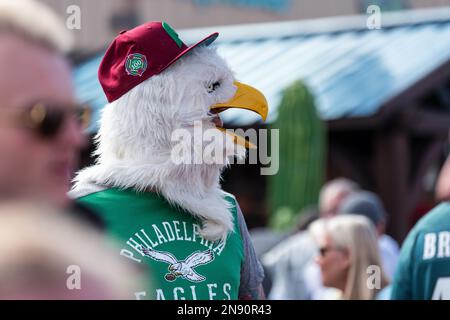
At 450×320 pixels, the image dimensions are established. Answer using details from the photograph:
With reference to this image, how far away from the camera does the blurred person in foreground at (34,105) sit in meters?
0.78

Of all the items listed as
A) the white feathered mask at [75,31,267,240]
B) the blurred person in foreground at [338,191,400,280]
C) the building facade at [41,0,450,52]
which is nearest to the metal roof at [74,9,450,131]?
the building facade at [41,0,450,52]

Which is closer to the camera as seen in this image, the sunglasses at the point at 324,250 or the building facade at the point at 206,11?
the sunglasses at the point at 324,250

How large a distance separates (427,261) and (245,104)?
36.3 inches

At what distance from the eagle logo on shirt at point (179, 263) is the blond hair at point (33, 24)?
109 cm

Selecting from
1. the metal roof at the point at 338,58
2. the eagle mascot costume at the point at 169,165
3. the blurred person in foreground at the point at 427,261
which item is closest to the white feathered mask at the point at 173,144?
the eagle mascot costume at the point at 169,165

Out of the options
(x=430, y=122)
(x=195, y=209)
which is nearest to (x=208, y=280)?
(x=195, y=209)

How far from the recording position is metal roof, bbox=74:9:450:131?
297 inches

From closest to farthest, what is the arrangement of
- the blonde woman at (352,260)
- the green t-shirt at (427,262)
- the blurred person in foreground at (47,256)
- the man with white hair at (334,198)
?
the blurred person in foreground at (47,256)
the green t-shirt at (427,262)
the blonde woman at (352,260)
the man with white hair at (334,198)

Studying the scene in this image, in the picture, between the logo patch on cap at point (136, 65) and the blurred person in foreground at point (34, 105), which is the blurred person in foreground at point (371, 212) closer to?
the logo patch on cap at point (136, 65)

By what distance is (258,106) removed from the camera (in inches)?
83.0

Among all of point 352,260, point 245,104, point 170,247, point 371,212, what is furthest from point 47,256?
point 371,212

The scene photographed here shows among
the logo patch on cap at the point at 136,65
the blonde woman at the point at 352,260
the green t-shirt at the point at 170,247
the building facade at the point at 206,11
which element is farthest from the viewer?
the building facade at the point at 206,11

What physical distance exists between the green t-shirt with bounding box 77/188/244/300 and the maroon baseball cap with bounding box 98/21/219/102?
27 cm

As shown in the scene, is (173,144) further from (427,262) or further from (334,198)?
(334,198)
